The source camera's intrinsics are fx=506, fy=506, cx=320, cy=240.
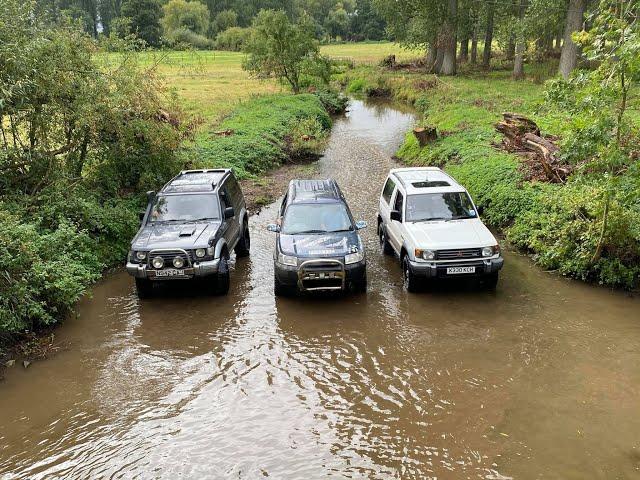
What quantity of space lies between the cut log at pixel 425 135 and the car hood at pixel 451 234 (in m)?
11.3

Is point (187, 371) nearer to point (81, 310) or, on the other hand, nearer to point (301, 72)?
point (81, 310)

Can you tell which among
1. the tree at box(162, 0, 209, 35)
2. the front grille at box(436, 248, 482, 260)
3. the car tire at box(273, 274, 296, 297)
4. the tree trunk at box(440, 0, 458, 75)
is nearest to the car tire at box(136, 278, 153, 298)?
the car tire at box(273, 274, 296, 297)

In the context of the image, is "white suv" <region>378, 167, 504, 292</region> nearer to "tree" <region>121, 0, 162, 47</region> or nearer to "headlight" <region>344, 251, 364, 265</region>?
"headlight" <region>344, 251, 364, 265</region>

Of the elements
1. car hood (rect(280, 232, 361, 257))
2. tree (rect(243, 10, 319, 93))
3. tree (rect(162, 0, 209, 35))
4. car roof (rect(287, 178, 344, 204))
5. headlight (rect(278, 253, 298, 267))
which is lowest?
headlight (rect(278, 253, 298, 267))

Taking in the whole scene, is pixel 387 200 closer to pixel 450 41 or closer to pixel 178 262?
pixel 178 262

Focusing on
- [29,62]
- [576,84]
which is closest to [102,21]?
[29,62]

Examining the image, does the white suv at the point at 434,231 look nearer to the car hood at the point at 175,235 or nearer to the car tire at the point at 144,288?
the car hood at the point at 175,235

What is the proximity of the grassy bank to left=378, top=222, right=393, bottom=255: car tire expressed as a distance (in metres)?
3.15

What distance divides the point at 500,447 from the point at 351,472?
1.83 metres

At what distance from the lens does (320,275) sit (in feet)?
31.4

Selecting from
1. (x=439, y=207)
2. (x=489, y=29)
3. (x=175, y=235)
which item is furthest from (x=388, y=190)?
(x=489, y=29)

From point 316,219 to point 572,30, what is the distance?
74.0 ft

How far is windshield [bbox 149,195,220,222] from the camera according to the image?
35.9 ft

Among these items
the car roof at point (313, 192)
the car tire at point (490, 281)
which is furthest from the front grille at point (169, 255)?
the car tire at point (490, 281)
